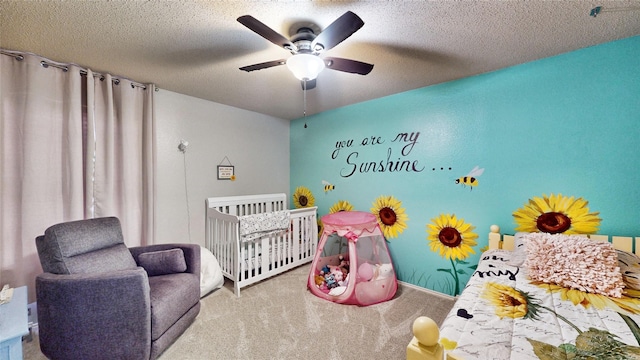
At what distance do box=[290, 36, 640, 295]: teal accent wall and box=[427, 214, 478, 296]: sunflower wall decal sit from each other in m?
0.03

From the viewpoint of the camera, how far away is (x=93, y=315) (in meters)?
1.44

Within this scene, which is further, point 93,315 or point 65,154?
point 65,154

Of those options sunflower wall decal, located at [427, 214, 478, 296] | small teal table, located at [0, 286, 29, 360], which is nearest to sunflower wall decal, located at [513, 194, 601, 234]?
sunflower wall decal, located at [427, 214, 478, 296]

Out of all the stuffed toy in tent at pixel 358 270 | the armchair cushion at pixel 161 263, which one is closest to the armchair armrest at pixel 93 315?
the armchair cushion at pixel 161 263

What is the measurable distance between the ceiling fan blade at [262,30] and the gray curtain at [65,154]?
6.21 ft

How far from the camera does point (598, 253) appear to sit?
1.39 m

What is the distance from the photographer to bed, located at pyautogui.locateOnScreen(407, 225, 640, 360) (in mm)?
842

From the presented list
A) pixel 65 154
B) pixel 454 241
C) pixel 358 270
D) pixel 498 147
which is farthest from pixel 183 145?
pixel 498 147

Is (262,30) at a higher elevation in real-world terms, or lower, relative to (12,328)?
higher

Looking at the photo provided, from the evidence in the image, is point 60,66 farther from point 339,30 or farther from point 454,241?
point 454,241

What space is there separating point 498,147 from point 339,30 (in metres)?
1.89

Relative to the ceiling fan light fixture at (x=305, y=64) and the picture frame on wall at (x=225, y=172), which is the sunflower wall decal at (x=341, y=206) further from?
the ceiling fan light fixture at (x=305, y=64)

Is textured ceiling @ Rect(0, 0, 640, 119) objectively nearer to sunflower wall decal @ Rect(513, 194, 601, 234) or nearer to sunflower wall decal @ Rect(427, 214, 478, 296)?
sunflower wall decal @ Rect(513, 194, 601, 234)

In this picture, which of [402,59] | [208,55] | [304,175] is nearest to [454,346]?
[402,59]
